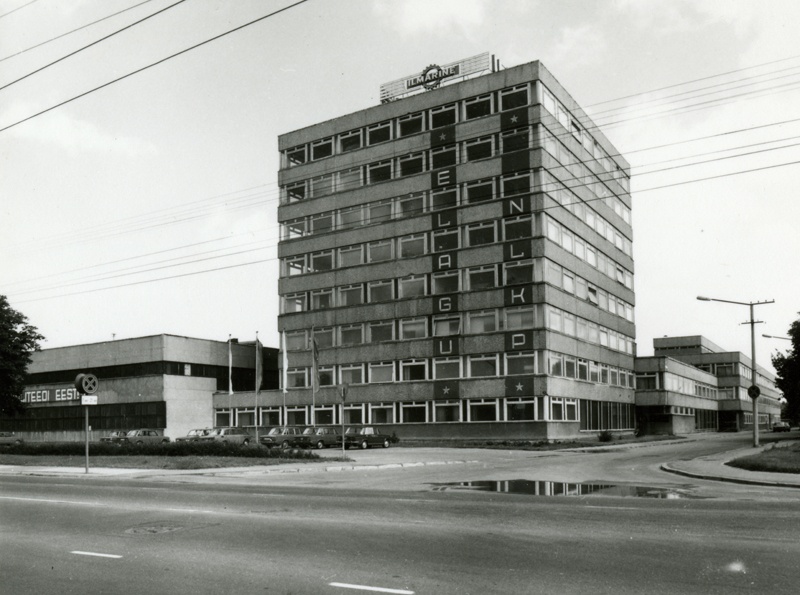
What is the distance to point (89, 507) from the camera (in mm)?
14461

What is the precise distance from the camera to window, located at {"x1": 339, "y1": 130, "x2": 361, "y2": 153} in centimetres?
6506

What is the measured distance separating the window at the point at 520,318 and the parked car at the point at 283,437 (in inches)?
686

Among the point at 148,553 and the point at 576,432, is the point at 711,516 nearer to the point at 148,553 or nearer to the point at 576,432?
the point at 148,553

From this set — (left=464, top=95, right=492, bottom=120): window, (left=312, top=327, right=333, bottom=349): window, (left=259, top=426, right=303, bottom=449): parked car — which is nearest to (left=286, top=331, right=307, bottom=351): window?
(left=312, top=327, right=333, bottom=349): window

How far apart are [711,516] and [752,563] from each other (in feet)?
13.8

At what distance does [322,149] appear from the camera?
6738cm

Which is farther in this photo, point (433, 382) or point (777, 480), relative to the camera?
point (433, 382)

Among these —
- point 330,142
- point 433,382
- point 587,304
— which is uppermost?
point 330,142

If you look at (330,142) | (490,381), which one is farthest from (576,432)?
(330,142)

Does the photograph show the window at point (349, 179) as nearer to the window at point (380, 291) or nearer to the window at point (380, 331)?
the window at point (380, 291)

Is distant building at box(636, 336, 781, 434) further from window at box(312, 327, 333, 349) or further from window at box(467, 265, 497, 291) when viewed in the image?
window at box(312, 327, 333, 349)

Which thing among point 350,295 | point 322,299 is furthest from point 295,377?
point 350,295

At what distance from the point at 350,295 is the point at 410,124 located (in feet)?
47.2

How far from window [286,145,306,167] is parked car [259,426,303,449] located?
2891 centimetres
